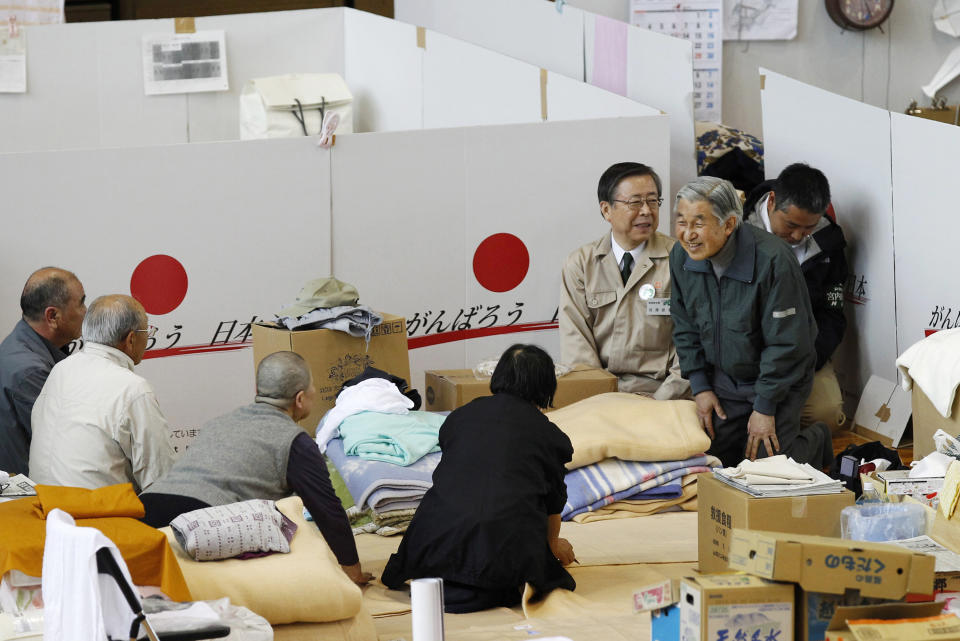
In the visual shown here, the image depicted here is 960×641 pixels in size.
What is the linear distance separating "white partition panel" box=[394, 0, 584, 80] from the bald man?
293 cm

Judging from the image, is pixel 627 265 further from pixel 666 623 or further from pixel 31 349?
pixel 666 623

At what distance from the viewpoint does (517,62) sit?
5.74m

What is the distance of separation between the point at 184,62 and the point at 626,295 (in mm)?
2959

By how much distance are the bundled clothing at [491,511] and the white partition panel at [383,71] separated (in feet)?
10.7

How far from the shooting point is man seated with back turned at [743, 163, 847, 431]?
472 centimetres

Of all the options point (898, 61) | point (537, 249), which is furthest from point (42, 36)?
point (898, 61)

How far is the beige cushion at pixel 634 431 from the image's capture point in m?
4.02

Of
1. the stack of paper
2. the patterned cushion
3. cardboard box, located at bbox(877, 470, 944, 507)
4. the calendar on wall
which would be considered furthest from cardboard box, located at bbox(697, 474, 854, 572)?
the calendar on wall

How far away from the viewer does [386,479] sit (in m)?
3.79

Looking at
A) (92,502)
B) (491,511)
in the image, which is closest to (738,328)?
(491,511)

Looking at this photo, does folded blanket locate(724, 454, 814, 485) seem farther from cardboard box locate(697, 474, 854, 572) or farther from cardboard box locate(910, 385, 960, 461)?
cardboard box locate(910, 385, 960, 461)

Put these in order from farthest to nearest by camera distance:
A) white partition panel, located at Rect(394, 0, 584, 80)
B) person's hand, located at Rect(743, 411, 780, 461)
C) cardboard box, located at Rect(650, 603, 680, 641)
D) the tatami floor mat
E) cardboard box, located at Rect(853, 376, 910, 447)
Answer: white partition panel, located at Rect(394, 0, 584, 80), cardboard box, located at Rect(853, 376, 910, 447), person's hand, located at Rect(743, 411, 780, 461), the tatami floor mat, cardboard box, located at Rect(650, 603, 680, 641)

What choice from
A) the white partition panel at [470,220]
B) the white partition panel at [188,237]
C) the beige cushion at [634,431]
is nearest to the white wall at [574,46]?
the white partition panel at [470,220]

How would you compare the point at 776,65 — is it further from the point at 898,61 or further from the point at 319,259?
the point at 319,259
